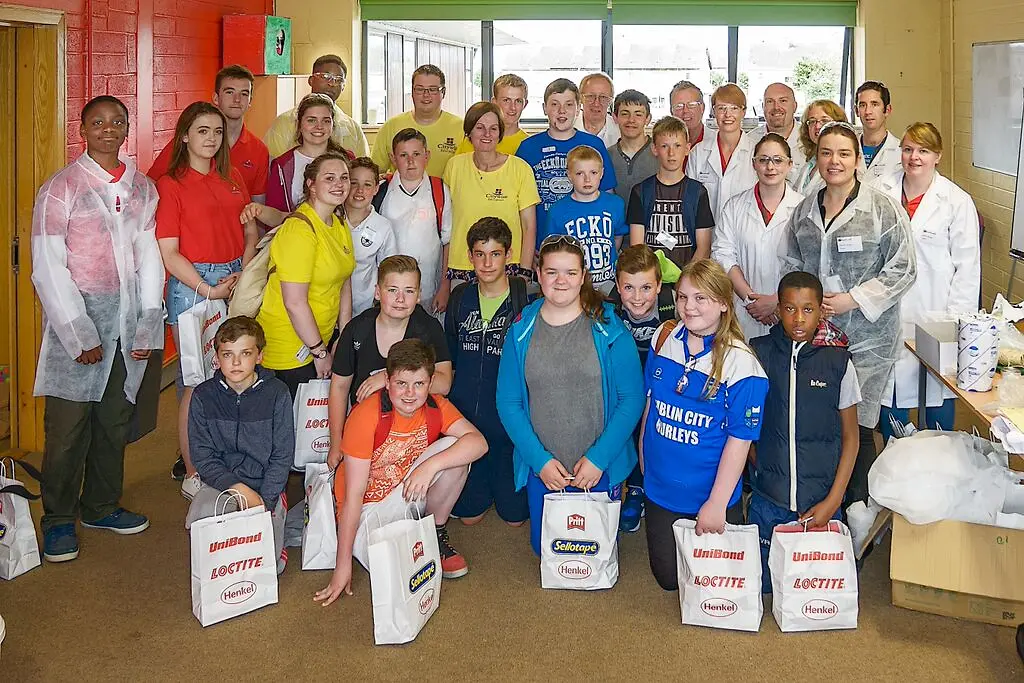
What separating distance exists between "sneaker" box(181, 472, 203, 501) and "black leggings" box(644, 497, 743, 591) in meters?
1.76

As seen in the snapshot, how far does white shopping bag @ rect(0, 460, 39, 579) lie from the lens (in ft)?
10.5

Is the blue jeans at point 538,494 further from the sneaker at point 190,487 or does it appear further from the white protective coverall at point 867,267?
the sneaker at point 190,487

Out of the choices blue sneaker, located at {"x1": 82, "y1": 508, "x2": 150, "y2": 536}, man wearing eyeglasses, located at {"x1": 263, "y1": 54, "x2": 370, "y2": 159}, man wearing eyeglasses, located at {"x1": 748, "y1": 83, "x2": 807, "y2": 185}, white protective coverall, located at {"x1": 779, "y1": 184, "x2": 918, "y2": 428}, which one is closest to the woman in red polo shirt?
blue sneaker, located at {"x1": 82, "y1": 508, "x2": 150, "y2": 536}

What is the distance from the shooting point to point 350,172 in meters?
3.81

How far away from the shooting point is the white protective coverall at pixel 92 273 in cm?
334

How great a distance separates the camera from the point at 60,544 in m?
3.42

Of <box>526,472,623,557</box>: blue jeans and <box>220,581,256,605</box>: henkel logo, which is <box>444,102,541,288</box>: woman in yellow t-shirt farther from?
<box>220,581,256,605</box>: henkel logo

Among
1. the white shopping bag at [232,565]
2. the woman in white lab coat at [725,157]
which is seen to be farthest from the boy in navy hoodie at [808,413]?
the white shopping bag at [232,565]

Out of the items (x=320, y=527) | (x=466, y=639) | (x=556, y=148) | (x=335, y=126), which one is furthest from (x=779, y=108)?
(x=466, y=639)

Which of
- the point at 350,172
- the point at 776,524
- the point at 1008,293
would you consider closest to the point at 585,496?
the point at 776,524

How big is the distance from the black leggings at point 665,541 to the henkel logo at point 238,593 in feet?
4.08

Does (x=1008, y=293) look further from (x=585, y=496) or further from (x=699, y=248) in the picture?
(x=585, y=496)

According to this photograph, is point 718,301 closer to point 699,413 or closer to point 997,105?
point 699,413

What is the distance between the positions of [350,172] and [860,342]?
1.96 metres
